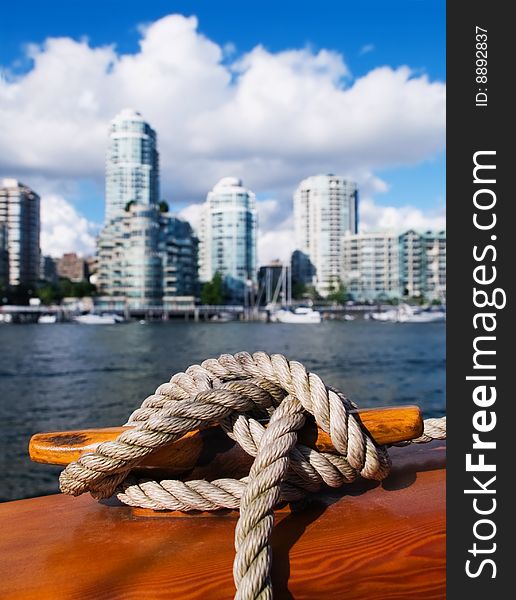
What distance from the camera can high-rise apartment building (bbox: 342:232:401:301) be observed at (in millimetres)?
117562

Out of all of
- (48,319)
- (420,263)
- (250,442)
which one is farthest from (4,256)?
(250,442)

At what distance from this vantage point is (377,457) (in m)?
1.50

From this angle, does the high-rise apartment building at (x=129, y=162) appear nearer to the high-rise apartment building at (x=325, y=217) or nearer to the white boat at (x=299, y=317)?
the high-rise apartment building at (x=325, y=217)

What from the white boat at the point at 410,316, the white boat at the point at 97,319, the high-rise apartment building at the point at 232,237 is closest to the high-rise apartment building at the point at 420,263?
the white boat at the point at 410,316

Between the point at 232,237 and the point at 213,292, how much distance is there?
1993 cm

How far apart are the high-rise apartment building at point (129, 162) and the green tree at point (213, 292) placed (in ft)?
105

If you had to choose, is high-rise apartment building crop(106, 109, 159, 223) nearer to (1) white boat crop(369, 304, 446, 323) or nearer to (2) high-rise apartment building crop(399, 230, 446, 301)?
(2) high-rise apartment building crop(399, 230, 446, 301)

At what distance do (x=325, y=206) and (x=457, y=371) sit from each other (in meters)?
137

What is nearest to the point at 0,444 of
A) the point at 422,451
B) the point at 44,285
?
the point at 422,451

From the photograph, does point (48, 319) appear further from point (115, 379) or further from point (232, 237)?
point (115, 379)

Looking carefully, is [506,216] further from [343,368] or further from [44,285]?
[44,285]

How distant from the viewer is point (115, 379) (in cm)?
2512

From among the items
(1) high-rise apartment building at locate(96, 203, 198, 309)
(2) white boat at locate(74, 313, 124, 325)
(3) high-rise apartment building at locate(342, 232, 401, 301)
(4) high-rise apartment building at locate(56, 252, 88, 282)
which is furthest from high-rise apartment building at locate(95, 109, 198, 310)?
(4) high-rise apartment building at locate(56, 252, 88, 282)

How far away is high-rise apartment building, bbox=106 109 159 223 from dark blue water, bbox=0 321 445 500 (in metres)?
79.3
